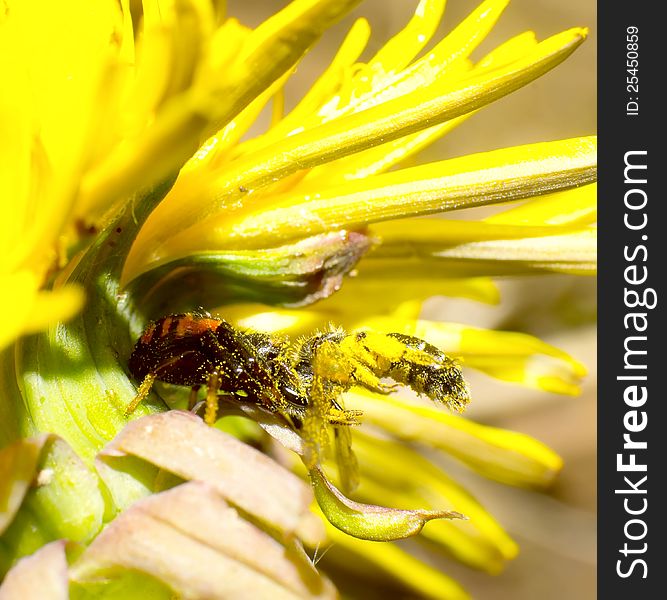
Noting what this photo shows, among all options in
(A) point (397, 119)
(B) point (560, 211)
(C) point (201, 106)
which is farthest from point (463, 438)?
(C) point (201, 106)

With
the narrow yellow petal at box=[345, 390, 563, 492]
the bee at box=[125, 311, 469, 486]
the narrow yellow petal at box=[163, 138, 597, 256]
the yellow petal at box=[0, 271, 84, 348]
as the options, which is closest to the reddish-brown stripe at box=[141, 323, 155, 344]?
the bee at box=[125, 311, 469, 486]

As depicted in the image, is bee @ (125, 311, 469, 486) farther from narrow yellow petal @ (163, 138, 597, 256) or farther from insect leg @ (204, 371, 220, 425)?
narrow yellow petal @ (163, 138, 597, 256)

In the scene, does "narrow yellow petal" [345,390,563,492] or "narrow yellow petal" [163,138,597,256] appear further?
"narrow yellow petal" [345,390,563,492]

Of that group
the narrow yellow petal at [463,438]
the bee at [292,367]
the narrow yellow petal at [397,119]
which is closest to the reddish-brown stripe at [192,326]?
the bee at [292,367]

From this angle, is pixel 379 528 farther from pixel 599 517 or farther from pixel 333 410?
pixel 599 517

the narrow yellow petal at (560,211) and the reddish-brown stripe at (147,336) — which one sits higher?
the narrow yellow petal at (560,211)

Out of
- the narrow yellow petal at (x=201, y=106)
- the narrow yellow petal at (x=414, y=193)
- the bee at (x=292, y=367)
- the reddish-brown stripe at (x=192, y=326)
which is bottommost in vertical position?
the bee at (x=292, y=367)

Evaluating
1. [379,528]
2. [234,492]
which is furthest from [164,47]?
[379,528]

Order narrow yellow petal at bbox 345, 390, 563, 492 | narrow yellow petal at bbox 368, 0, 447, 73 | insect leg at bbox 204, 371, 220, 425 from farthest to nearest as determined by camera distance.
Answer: narrow yellow petal at bbox 345, 390, 563, 492 < narrow yellow petal at bbox 368, 0, 447, 73 < insect leg at bbox 204, 371, 220, 425

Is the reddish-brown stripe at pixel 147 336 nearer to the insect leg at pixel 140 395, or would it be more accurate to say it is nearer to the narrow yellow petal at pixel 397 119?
the insect leg at pixel 140 395
